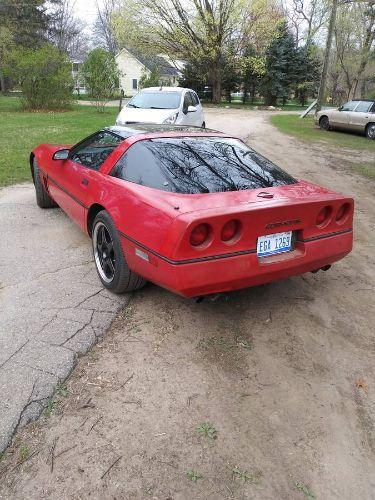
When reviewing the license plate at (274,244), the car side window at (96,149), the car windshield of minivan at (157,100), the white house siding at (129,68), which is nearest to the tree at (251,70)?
the white house siding at (129,68)

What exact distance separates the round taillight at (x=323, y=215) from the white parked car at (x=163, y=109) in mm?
7875

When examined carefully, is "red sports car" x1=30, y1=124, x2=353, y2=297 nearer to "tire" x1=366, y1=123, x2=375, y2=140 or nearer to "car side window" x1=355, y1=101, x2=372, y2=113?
"tire" x1=366, y1=123, x2=375, y2=140

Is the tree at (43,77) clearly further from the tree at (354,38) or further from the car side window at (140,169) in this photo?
the tree at (354,38)

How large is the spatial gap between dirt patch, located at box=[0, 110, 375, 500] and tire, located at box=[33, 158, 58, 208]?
2738 millimetres

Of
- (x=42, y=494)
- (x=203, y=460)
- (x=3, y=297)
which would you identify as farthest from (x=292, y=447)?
(x=3, y=297)

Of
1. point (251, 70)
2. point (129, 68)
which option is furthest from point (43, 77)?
point (129, 68)

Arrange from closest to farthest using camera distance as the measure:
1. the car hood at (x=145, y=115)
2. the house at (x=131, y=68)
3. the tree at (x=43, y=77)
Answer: the car hood at (x=145, y=115) < the tree at (x=43, y=77) < the house at (x=131, y=68)

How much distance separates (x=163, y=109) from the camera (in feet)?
36.9

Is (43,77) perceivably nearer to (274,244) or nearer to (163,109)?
(163,109)

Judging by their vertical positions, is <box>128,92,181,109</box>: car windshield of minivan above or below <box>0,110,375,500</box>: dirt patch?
above

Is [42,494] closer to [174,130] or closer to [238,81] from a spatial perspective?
[174,130]

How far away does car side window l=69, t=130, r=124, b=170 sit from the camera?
4.03 meters

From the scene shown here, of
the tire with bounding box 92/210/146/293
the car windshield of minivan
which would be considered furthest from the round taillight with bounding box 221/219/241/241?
the car windshield of minivan

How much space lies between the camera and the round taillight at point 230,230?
9.29ft
